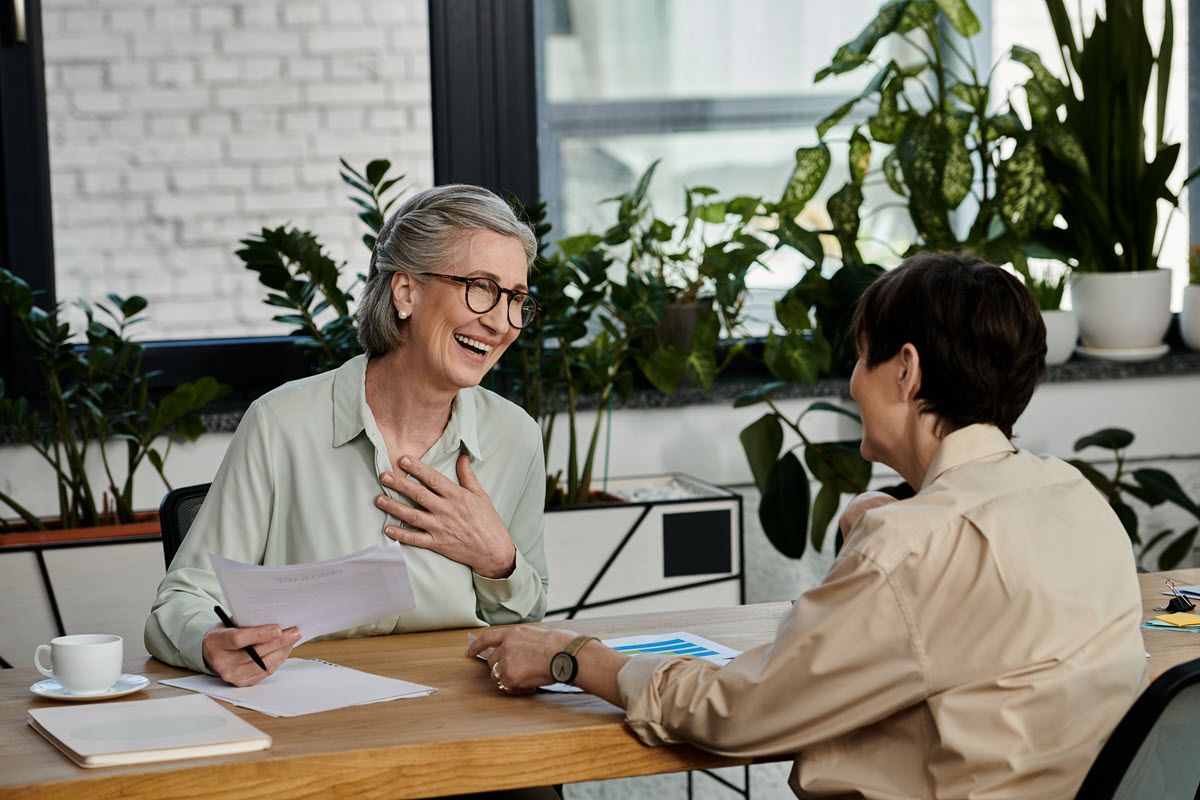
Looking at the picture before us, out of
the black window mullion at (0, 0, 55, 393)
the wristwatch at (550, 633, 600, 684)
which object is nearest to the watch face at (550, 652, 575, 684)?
the wristwatch at (550, 633, 600, 684)

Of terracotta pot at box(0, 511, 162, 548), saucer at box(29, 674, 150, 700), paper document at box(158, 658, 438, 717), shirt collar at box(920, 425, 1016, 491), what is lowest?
terracotta pot at box(0, 511, 162, 548)

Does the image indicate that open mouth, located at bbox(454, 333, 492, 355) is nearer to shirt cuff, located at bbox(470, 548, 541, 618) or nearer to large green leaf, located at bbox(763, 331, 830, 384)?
shirt cuff, located at bbox(470, 548, 541, 618)

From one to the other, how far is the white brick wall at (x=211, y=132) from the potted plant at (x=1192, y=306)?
6.98ft

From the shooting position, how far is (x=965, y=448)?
1.43 metres

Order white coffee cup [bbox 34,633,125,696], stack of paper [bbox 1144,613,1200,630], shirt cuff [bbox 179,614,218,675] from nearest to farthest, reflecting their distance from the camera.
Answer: white coffee cup [bbox 34,633,125,696] → shirt cuff [bbox 179,614,218,675] → stack of paper [bbox 1144,613,1200,630]

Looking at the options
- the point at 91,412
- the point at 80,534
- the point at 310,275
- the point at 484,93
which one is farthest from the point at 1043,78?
the point at 80,534

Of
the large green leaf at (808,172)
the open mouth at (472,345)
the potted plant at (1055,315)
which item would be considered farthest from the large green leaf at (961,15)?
the open mouth at (472,345)

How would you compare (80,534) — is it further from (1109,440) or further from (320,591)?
(1109,440)

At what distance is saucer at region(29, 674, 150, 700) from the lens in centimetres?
151

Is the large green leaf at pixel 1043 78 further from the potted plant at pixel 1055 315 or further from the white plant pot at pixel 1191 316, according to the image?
the white plant pot at pixel 1191 316

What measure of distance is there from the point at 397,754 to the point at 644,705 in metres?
0.27

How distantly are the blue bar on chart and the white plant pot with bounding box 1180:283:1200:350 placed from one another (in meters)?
2.50

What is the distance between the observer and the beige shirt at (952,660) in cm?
129

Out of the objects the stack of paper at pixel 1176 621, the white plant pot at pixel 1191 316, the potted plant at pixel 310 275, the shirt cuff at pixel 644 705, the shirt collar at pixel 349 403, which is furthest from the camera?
the white plant pot at pixel 1191 316
